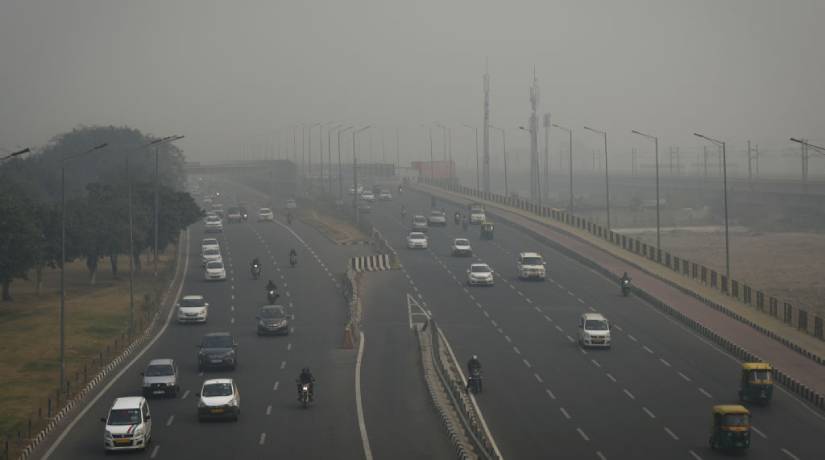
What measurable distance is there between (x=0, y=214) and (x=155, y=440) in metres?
47.5

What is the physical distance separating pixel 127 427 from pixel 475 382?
15.4 m

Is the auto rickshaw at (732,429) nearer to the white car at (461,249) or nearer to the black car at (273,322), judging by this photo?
the black car at (273,322)

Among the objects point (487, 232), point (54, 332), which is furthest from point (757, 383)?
point (487, 232)

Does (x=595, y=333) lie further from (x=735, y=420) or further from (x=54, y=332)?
(x=54, y=332)

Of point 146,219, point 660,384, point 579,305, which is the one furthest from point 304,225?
point 660,384

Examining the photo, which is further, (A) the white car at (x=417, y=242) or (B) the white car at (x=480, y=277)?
(A) the white car at (x=417, y=242)

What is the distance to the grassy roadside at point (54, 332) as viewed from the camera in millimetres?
52281

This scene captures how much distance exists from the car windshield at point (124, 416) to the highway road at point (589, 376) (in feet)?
37.7

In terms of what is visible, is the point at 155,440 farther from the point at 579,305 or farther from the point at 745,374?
the point at 579,305

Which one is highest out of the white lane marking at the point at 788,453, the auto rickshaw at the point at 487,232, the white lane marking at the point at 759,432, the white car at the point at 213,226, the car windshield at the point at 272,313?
the white car at the point at 213,226

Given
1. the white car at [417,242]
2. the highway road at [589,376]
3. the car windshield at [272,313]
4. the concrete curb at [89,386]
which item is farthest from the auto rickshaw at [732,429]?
the white car at [417,242]

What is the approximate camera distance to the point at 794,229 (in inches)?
7219

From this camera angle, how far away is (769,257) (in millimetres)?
140375

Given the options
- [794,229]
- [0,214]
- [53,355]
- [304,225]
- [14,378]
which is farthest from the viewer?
[794,229]
